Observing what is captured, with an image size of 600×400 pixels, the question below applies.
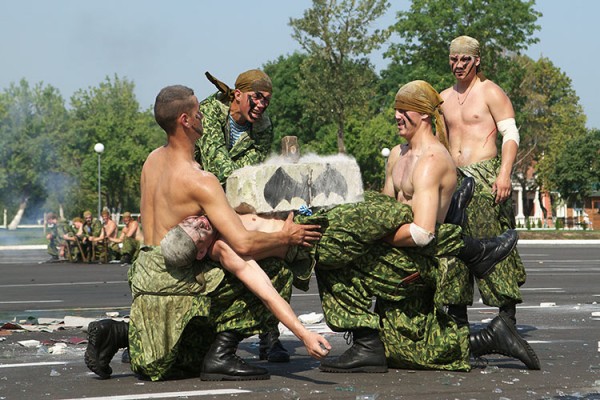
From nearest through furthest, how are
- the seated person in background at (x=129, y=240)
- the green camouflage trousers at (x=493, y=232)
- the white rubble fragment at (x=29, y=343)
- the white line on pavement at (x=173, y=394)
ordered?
the white line on pavement at (x=173, y=394)
the green camouflage trousers at (x=493, y=232)
the white rubble fragment at (x=29, y=343)
the seated person in background at (x=129, y=240)

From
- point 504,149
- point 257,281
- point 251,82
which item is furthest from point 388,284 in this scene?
point 504,149

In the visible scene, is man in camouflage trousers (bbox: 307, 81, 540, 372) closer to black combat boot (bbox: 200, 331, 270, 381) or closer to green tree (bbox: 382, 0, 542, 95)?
black combat boot (bbox: 200, 331, 270, 381)

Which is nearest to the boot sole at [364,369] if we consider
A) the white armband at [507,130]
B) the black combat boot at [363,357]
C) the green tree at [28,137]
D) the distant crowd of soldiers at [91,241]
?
the black combat boot at [363,357]

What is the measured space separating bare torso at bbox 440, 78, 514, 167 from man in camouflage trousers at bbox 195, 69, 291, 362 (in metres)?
1.72

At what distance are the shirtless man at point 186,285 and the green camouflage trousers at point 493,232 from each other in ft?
6.08

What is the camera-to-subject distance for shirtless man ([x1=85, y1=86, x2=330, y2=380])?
684 cm

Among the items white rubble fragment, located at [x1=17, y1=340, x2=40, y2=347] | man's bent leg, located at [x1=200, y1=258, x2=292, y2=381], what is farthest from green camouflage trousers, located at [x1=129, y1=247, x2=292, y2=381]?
white rubble fragment, located at [x1=17, y1=340, x2=40, y2=347]

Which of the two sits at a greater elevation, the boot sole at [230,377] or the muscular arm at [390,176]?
the muscular arm at [390,176]

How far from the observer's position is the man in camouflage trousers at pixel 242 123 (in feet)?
26.4

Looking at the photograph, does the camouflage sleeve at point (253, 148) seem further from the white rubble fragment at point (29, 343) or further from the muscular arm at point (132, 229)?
the muscular arm at point (132, 229)

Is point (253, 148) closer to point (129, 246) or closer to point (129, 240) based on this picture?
point (129, 246)

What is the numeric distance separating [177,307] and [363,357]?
1266mm

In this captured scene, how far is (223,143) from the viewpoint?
798 centimetres

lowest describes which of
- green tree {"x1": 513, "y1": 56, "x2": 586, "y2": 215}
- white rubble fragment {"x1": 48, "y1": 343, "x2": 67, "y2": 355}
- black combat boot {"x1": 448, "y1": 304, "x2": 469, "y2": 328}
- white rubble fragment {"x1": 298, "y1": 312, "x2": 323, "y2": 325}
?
white rubble fragment {"x1": 48, "y1": 343, "x2": 67, "y2": 355}
